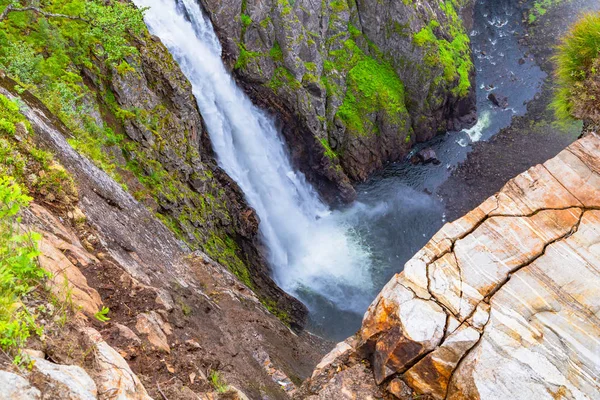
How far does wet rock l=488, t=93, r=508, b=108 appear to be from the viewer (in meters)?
42.5

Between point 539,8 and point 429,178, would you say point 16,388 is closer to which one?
point 429,178

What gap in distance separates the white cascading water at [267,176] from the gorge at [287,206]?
0.17 meters

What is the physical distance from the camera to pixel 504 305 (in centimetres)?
860

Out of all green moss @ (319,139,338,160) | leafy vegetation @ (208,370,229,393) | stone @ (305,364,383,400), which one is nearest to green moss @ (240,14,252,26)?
green moss @ (319,139,338,160)

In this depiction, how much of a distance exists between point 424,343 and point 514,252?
3030mm

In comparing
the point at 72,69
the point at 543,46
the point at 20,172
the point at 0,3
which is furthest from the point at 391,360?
the point at 543,46

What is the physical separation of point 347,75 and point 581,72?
26431mm

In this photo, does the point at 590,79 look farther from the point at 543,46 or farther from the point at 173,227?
the point at 543,46

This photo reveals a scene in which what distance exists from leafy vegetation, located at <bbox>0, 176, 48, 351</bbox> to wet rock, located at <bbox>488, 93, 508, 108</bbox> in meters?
45.5

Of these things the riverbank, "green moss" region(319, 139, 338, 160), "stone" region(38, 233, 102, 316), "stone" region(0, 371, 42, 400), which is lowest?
"stone" region(0, 371, 42, 400)

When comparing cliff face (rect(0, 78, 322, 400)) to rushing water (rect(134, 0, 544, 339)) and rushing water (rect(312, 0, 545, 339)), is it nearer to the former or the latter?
rushing water (rect(134, 0, 544, 339))

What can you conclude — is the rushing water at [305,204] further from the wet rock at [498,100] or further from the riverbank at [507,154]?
the wet rock at [498,100]

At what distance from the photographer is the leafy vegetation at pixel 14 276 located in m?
4.42

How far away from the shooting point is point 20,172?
820 centimetres
